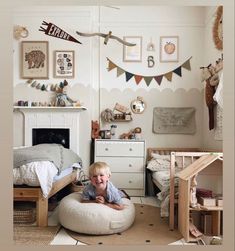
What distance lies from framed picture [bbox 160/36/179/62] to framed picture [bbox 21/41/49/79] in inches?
43.3

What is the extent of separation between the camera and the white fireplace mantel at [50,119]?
8.97 feet

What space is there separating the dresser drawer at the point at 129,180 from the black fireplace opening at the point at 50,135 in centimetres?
58

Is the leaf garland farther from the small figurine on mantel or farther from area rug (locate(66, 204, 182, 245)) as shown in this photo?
area rug (locate(66, 204, 182, 245))

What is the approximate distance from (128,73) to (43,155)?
4.46ft

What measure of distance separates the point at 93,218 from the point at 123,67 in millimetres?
1679

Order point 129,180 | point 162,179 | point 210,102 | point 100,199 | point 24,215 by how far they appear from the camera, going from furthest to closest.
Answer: point 129,180, point 210,102, point 162,179, point 24,215, point 100,199

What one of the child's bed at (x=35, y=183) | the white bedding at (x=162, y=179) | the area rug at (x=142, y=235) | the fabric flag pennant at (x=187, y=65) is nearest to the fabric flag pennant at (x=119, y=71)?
the fabric flag pennant at (x=187, y=65)

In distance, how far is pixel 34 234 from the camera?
145 cm

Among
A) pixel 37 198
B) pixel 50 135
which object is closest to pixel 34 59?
pixel 50 135

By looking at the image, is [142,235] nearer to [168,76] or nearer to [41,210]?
[41,210]

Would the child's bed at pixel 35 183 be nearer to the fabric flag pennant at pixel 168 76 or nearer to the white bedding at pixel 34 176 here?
the white bedding at pixel 34 176

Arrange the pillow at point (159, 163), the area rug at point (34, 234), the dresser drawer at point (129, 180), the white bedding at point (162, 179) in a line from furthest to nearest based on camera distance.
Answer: the dresser drawer at point (129, 180) → the pillow at point (159, 163) → the white bedding at point (162, 179) → the area rug at point (34, 234)

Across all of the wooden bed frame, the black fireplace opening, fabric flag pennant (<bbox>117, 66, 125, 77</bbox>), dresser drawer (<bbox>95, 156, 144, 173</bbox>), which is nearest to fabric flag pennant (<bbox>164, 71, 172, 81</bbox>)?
fabric flag pennant (<bbox>117, 66, 125, 77</bbox>)

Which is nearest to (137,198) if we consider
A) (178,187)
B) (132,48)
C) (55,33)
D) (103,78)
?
(178,187)
